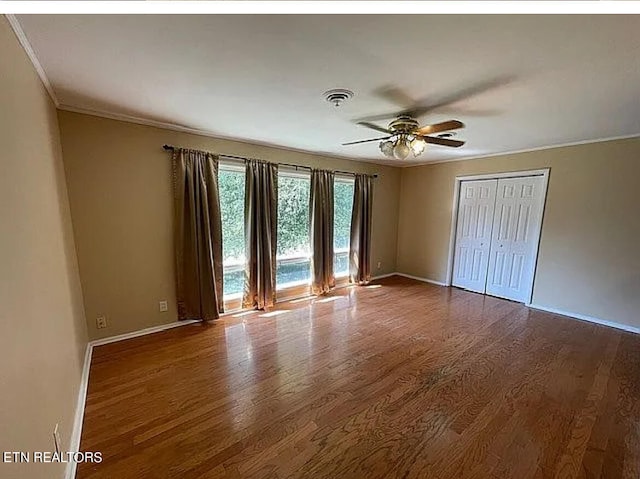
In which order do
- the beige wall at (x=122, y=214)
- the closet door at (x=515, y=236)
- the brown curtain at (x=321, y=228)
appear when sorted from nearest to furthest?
the beige wall at (x=122, y=214) < the closet door at (x=515, y=236) < the brown curtain at (x=321, y=228)

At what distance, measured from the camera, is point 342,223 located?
5070 mm

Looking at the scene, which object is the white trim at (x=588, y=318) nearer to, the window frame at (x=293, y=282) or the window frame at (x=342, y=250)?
the window frame at (x=342, y=250)

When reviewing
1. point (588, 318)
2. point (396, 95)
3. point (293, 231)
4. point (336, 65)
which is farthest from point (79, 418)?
point (588, 318)

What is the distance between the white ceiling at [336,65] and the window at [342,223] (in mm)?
2112

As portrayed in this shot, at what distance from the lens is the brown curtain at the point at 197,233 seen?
3207mm

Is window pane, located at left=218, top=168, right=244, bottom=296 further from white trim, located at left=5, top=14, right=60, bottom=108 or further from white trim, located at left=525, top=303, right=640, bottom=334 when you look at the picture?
white trim, located at left=525, top=303, right=640, bottom=334

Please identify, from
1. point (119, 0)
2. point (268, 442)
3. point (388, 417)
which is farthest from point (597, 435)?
point (119, 0)

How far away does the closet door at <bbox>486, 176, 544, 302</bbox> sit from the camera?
162 inches

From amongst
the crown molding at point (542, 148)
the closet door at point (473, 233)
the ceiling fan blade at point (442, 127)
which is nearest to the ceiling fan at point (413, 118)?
the ceiling fan blade at point (442, 127)

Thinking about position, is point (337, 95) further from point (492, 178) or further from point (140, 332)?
point (492, 178)

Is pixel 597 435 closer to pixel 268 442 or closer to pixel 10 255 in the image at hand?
pixel 268 442

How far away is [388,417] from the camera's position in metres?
2.01

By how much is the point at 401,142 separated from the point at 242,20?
63.8 inches

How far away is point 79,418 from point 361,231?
4210mm
